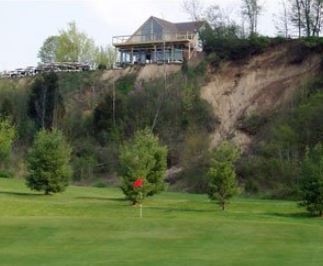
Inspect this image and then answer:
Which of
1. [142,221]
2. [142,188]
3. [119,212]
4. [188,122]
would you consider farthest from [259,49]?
[142,221]

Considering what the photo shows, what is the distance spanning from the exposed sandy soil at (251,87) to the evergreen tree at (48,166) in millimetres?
25813

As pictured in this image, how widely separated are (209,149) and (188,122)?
5899 mm

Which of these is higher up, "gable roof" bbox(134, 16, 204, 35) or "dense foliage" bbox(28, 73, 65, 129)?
"gable roof" bbox(134, 16, 204, 35)

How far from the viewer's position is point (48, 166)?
39.4 meters

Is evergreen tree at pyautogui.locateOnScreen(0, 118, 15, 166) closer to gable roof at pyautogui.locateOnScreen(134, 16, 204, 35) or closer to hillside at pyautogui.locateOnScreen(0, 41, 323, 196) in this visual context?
hillside at pyautogui.locateOnScreen(0, 41, 323, 196)

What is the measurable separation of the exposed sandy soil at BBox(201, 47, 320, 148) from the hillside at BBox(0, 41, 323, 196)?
9 centimetres

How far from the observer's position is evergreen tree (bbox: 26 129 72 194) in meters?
39.4

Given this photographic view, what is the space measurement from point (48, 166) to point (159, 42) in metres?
44.6

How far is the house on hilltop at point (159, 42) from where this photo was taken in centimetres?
7938

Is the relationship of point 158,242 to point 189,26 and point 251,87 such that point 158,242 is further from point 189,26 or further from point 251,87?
point 189,26

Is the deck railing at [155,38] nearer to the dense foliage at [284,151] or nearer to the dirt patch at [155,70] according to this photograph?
the dirt patch at [155,70]

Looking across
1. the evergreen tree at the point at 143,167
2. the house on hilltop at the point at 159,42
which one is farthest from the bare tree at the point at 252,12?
the evergreen tree at the point at 143,167

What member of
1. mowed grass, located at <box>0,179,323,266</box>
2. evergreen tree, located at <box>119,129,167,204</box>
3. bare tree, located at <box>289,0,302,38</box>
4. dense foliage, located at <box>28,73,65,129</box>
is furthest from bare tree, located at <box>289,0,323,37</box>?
mowed grass, located at <box>0,179,323,266</box>

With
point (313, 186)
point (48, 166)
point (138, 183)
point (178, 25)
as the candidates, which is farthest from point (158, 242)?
point (178, 25)
